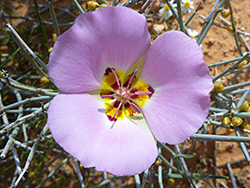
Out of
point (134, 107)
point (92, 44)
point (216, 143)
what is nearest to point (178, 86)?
point (134, 107)

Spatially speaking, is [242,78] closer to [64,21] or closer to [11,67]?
[64,21]

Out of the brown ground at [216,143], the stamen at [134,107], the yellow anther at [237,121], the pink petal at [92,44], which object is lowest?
the brown ground at [216,143]

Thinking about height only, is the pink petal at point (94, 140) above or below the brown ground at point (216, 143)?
above

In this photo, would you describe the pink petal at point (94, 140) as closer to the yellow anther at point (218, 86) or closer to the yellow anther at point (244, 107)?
the yellow anther at point (244, 107)

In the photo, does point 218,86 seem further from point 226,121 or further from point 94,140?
point 94,140

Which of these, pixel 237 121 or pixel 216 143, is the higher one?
pixel 237 121

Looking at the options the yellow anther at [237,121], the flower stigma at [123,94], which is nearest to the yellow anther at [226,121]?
the yellow anther at [237,121]

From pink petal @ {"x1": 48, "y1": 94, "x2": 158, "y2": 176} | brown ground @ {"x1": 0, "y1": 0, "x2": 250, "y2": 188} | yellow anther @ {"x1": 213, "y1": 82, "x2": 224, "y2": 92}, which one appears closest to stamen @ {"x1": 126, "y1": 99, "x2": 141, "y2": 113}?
pink petal @ {"x1": 48, "y1": 94, "x2": 158, "y2": 176}
